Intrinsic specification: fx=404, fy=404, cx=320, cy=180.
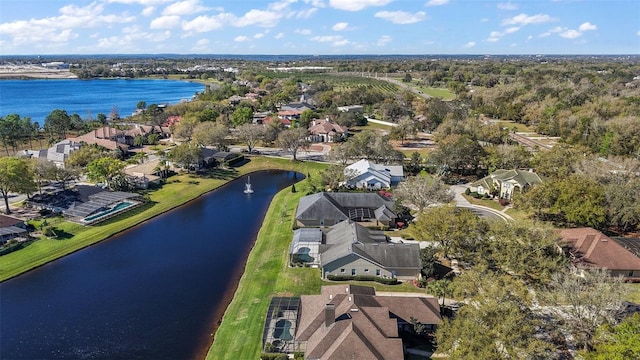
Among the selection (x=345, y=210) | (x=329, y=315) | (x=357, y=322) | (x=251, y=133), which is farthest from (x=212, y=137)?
(x=357, y=322)

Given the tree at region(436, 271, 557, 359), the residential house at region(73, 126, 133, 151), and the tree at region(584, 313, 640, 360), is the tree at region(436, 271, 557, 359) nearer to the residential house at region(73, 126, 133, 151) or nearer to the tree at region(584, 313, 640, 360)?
the tree at region(584, 313, 640, 360)

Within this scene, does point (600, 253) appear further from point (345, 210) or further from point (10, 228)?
point (10, 228)

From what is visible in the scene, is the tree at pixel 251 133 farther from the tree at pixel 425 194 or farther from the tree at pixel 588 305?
the tree at pixel 588 305

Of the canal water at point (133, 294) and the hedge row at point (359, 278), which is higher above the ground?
the hedge row at point (359, 278)

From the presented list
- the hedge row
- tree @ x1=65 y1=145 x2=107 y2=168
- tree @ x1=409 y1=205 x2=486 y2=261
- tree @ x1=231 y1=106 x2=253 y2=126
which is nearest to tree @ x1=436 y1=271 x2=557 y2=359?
tree @ x1=409 y1=205 x2=486 y2=261

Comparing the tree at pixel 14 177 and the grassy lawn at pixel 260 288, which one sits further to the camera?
the tree at pixel 14 177

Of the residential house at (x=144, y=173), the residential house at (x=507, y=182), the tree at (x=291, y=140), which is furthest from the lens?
the tree at (x=291, y=140)

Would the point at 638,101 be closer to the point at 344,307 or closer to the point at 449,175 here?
the point at 449,175

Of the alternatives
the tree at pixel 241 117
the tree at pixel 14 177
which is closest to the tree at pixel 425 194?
the tree at pixel 14 177
